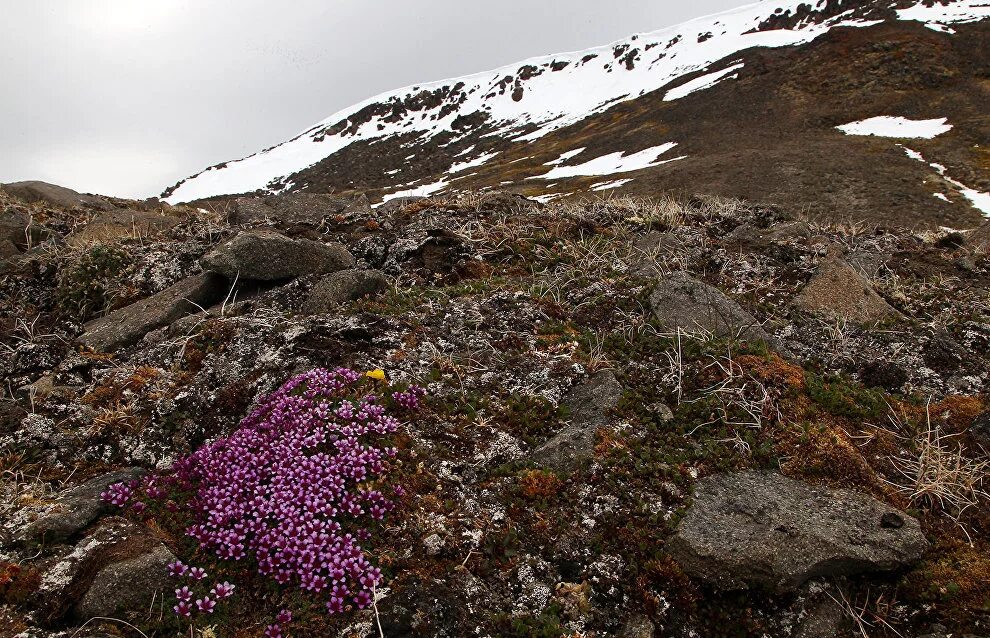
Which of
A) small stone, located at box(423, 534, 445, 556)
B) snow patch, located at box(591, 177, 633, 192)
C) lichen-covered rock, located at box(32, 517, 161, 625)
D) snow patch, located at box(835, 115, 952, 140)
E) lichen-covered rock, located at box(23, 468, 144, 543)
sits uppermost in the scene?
lichen-covered rock, located at box(23, 468, 144, 543)

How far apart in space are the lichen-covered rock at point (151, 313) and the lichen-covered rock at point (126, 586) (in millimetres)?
3330

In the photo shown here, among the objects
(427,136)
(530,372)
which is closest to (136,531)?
(530,372)

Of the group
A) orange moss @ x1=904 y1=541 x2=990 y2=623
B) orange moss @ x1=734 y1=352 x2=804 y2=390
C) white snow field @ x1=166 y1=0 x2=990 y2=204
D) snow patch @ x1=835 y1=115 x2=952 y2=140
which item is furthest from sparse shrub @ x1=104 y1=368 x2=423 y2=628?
white snow field @ x1=166 y1=0 x2=990 y2=204

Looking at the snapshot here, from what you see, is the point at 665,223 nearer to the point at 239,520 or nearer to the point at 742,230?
the point at 742,230

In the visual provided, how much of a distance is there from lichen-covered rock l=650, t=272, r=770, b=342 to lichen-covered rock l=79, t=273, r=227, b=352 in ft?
15.9

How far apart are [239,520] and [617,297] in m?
4.34

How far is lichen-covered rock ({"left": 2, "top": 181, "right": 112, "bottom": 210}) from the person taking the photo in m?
12.4

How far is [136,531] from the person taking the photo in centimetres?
351

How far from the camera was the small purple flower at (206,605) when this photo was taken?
10.2 ft

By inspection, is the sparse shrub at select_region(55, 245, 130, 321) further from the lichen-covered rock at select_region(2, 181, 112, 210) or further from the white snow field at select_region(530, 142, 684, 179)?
the white snow field at select_region(530, 142, 684, 179)

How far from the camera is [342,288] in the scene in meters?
6.45

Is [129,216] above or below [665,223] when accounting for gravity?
above

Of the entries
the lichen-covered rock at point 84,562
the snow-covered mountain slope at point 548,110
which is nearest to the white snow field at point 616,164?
the snow-covered mountain slope at point 548,110

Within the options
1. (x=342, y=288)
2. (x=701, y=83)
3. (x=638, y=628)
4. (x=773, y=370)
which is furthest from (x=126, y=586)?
(x=701, y=83)
